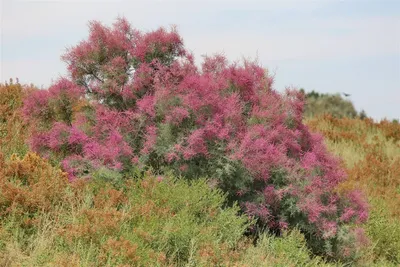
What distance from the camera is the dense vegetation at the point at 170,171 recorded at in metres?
6.78

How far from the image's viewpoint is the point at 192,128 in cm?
815

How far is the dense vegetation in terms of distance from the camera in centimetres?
678

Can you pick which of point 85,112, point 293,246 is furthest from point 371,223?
point 85,112

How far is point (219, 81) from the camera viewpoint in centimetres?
873

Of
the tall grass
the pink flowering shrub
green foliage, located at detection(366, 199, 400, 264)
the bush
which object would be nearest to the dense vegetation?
the pink flowering shrub

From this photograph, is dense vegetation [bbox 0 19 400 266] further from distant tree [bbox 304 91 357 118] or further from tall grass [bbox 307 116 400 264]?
distant tree [bbox 304 91 357 118]

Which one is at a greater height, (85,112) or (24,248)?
(85,112)

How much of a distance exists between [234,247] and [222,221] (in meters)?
0.35

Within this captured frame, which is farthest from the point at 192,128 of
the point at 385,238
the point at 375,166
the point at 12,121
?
the point at 375,166

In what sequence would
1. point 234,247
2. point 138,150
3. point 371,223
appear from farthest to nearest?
1. point 371,223
2. point 138,150
3. point 234,247

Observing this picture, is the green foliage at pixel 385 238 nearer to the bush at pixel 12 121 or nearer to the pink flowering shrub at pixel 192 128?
the pink flowering shrub at pixel 192 128

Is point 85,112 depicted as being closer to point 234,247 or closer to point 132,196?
point 132,196


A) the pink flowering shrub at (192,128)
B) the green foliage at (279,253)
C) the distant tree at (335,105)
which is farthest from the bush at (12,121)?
the distant tree at (335,105)

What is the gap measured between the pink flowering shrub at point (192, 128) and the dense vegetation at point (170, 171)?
0.7 inches
